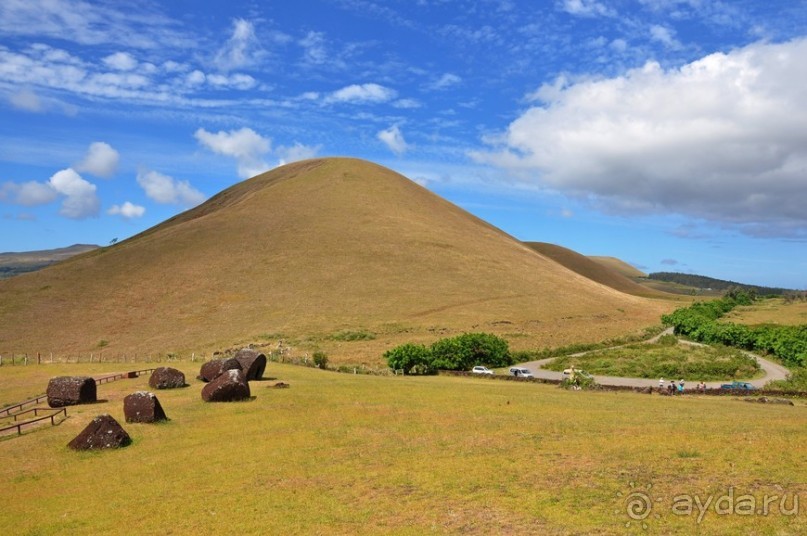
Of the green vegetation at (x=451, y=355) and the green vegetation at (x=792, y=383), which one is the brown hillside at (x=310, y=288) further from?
the green vegetation at (x=792, y=383)

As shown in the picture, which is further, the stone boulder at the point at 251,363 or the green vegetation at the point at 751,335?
the green vegetation at the point at 751,335

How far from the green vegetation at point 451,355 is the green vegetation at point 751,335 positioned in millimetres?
30675

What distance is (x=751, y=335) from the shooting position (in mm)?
73875

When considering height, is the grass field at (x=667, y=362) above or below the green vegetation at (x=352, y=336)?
below

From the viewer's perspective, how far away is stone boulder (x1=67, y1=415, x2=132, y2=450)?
82.6 ft

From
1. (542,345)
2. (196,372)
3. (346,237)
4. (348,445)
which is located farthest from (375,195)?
(348,445)

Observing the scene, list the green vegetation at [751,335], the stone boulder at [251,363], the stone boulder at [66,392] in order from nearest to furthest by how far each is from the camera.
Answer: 1. the stone boulder at [66,392]
2. the stone boulder at [251,363]
3. the green vegetation at [751,335]

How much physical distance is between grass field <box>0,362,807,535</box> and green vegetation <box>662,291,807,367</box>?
37.8 m

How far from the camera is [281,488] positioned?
62.7 feet

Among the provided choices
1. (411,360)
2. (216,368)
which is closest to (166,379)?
(216,368)

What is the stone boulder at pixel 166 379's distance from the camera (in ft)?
127

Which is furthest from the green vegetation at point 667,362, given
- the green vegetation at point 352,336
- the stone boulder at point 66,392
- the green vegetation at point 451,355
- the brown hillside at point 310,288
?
the stone boulder at point 66,392

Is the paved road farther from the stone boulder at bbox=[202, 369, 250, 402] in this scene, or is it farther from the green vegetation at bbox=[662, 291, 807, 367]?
the stone boulder at bbox=[202, 369, 250, 402]

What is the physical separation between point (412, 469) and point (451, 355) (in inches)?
1593
